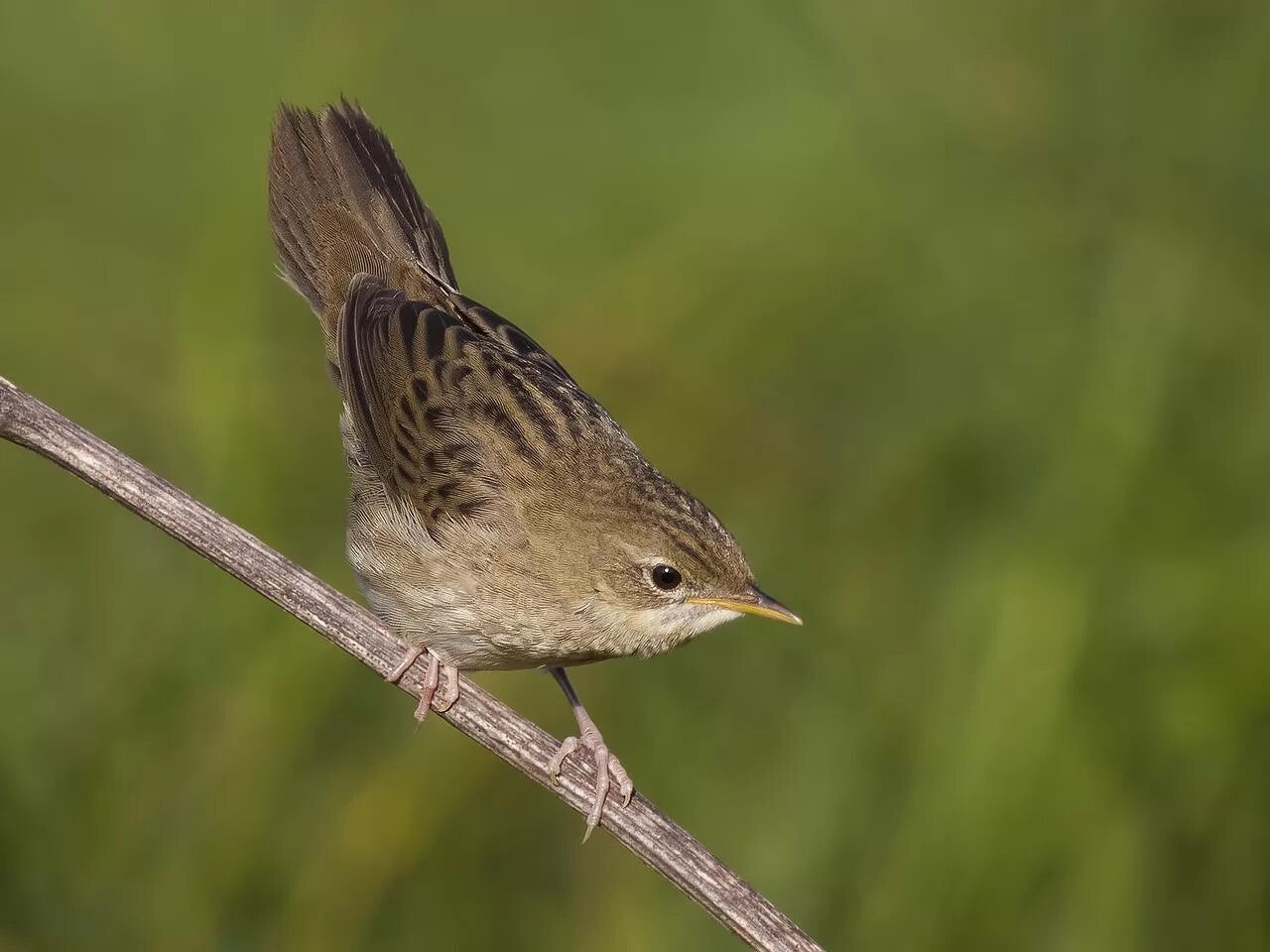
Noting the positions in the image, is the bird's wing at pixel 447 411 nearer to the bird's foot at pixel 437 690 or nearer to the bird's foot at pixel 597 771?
the bird's foot at pixel 437 690

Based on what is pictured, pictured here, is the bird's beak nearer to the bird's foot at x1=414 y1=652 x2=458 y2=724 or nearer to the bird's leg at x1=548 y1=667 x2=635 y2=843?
the bird's leg at x1=548 y1=667 x2=635 y2=843

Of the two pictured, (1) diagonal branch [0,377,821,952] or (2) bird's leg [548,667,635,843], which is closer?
(1) diagonal branch [0,377,821,952]

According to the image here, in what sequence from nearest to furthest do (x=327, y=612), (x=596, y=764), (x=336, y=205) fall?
(x=327, y=612) → (x=596, y=764) → (x=336, y=205)

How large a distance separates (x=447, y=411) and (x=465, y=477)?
178mm

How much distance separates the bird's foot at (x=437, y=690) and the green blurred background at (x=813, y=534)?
1.22 m

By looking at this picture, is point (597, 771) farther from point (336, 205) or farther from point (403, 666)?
point (336, 205)

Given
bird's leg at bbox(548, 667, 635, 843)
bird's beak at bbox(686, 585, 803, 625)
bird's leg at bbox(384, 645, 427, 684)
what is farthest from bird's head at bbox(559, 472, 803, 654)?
bird's leg at bbox(384, 645, 427, 684)

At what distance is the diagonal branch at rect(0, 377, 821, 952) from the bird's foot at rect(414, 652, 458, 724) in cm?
14

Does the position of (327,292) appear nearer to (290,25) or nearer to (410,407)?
(410,407)

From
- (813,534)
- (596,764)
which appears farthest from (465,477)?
(813,534)

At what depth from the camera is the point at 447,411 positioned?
4.18m

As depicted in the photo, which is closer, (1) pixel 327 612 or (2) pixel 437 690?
(1) pixel 327 612

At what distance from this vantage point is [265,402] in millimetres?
5527

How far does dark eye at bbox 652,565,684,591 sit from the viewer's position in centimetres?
386
